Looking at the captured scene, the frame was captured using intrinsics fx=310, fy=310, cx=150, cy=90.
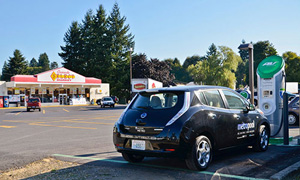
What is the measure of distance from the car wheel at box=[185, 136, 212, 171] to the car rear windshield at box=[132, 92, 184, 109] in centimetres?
80

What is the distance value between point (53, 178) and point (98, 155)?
2.22 metres

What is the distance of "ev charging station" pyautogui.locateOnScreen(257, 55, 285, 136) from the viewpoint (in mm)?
9367

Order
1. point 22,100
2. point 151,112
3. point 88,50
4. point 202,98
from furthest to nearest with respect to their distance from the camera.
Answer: point 88,50
point 22,100
point 202,98
point 151,112

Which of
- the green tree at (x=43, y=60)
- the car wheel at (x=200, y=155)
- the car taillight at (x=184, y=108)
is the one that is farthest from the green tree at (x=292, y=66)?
the green tree at (x=43, y=60)

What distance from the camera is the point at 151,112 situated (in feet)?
19.5

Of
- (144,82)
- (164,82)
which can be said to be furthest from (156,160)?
(164,82)

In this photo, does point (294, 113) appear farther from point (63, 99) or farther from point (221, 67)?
point (221, 67)

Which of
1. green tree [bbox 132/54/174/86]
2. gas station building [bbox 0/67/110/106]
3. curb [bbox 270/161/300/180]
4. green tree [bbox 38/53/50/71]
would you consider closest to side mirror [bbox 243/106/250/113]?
curb [bbox 270/161/300/180]

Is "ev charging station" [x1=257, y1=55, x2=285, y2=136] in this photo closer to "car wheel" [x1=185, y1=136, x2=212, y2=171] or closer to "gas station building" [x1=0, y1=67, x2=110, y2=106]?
"car wheel" [x1=185, y1=136, x2=212, y2=171]

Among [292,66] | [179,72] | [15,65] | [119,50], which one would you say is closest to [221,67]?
[292,66]

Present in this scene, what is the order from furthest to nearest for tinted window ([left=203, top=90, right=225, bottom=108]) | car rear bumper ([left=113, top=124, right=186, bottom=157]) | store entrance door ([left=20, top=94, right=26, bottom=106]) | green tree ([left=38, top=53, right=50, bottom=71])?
green tree ([left=38, top=53, right=50, bottom=71]) → store entrance door ([left=20, top=94, right=26, bottom=106]) → tinted window ([left=203, top=90, right=225, bottom=108]) → car rear bumper ([left=113, top=124, right=186, bottom=157])

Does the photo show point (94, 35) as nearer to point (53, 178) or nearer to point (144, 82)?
point (144, 82)

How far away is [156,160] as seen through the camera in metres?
6.97

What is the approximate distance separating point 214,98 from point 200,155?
4.48 feet
